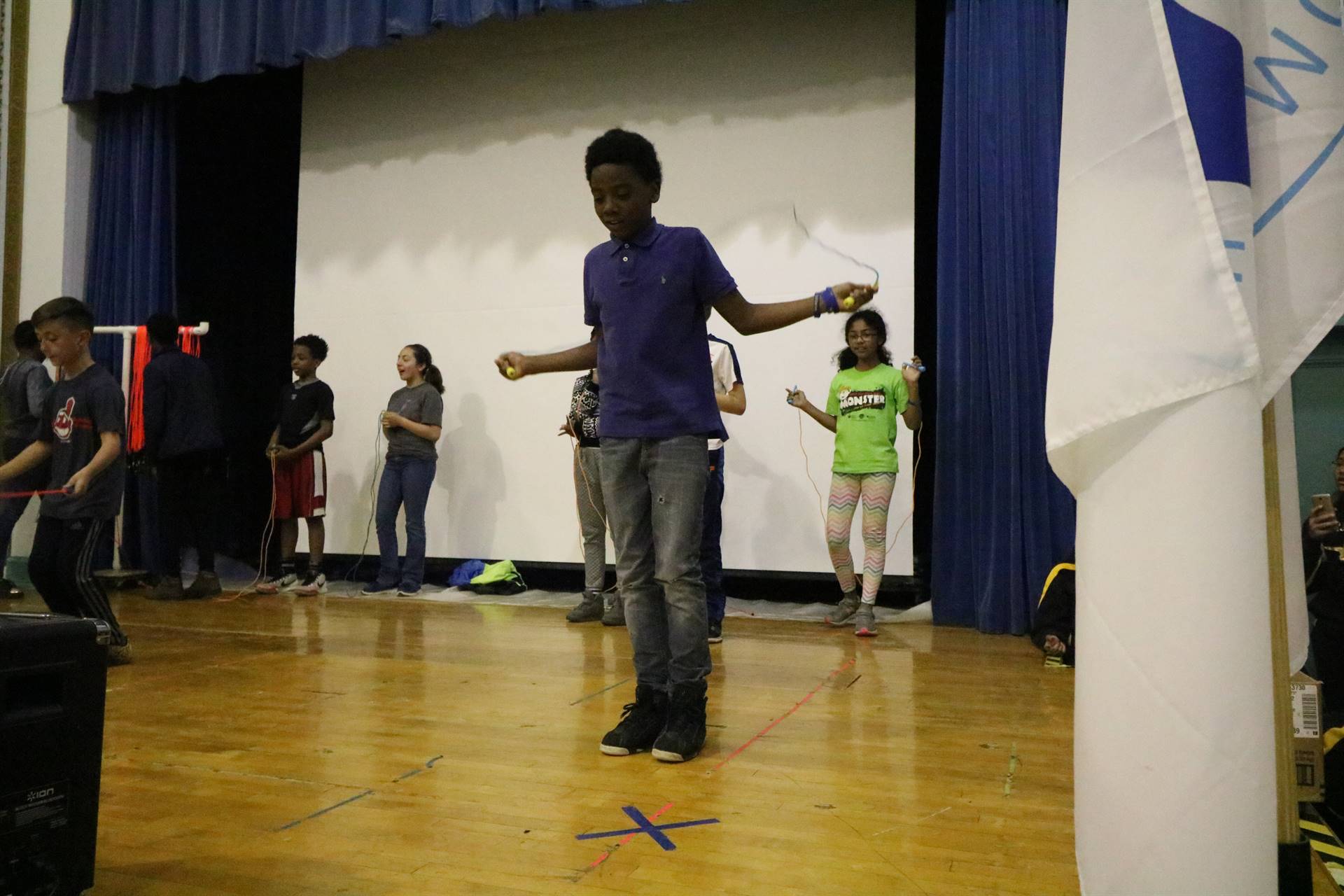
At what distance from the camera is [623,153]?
2.04 metres

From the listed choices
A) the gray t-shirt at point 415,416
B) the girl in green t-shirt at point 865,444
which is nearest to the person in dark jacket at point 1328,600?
the girl in green t-shirt at point 865,444

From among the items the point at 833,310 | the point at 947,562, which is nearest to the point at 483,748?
the point at 833,310

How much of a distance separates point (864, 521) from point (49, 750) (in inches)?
127

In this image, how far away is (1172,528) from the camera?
3.12ft

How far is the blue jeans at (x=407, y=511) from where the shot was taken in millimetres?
5016

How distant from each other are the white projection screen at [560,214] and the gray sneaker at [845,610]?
0.48m

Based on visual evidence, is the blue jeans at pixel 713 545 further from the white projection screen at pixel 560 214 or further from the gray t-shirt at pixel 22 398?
the gray t-shirt at pixel 22 398

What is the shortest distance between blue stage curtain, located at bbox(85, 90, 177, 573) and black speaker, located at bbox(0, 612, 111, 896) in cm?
500

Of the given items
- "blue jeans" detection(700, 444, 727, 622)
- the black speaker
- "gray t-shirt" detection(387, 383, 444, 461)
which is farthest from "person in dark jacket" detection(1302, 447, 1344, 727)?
"gray t-shirt" detection(387, 383, 444, 461)

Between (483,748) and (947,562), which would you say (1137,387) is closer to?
(483,748)

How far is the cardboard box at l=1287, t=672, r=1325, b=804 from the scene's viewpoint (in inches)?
74.8

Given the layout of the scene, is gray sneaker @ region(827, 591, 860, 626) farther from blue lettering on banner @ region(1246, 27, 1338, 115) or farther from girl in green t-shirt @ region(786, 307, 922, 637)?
blue lettering on banner @ region(1246, 27, 1338, 115)

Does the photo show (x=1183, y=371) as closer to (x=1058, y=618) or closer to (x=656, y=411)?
(x=656, y=411)

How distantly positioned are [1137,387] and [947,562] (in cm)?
335
